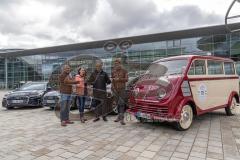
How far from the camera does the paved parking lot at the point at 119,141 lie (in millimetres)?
3688

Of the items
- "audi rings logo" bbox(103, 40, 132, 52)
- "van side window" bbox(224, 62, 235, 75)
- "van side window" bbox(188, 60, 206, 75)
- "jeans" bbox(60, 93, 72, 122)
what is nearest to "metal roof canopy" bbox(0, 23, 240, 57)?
"audi rings logo" bbox(103, 40, 132, 52)

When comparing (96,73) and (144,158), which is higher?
Result: (96,73)

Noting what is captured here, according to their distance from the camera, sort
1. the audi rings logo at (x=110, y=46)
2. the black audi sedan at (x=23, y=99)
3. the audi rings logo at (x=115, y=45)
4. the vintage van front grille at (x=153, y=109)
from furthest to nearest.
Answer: the audi rings logo at (x=110, y=46), the audi rings logo at (x=115, y=45), the black audi sedan at (x=23, y=99), the vintage van front grille at (x=153, y=109)

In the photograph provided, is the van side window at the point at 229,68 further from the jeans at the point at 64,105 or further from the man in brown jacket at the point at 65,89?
the jeans at the point at 64,105

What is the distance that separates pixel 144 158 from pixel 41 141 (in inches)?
92.7

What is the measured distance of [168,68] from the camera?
570 cm

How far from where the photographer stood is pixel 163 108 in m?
4.86

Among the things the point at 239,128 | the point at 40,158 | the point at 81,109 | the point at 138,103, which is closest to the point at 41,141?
the point at 40,158

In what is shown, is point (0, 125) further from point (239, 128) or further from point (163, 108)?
point (239, 128)

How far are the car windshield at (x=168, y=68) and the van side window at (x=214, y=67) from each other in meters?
1.06

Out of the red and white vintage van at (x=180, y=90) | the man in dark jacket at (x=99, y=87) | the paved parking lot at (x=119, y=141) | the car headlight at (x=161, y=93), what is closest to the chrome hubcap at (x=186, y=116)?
the red and white vintage van at (x=180, y=90)

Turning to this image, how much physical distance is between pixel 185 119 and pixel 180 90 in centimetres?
80

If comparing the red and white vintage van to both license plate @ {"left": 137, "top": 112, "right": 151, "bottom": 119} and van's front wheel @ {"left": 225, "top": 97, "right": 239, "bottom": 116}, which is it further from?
van's front wheel @ {"left": 225, "top": 97, "right": 239, "bottom": 116}

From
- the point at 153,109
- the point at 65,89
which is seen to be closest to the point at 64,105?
the point at 65,89
